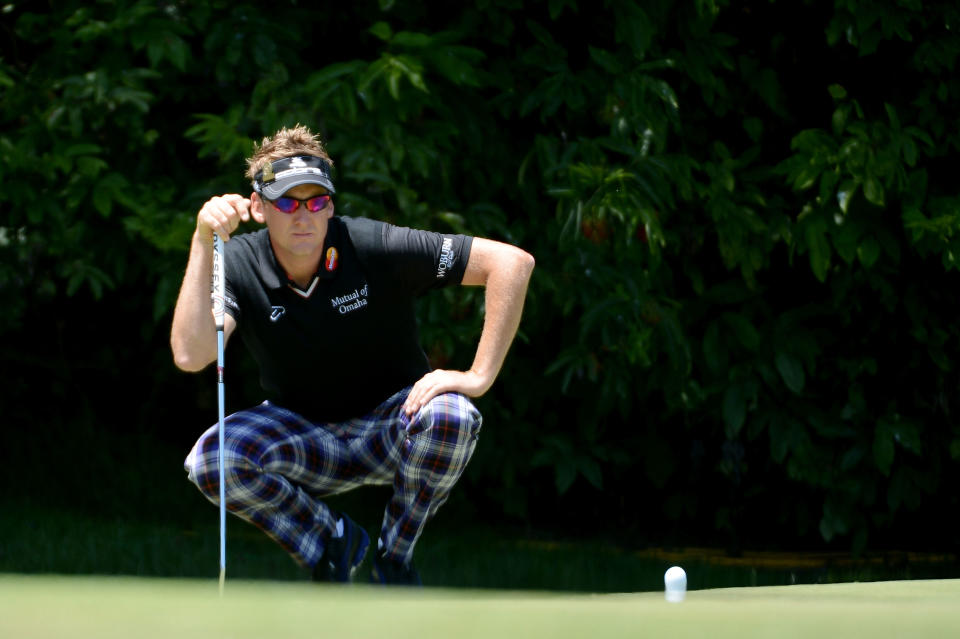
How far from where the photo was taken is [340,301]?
4293 mm

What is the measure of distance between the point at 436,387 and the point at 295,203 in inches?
26.4

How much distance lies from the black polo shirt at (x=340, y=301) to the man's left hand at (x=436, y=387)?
0.75 ft

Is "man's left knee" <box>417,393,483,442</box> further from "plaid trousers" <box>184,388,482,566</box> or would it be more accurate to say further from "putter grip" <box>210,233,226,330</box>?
"putter grip" <box>210,233,226,330</box>

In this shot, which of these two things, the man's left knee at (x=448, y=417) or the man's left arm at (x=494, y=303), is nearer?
the man's left knee at (x=448, y=417)

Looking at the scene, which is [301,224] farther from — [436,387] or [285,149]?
[436,387]

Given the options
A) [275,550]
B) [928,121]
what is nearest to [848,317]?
[928,121]

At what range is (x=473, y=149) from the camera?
5.71 meters

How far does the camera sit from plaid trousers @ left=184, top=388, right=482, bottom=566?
4180 mm

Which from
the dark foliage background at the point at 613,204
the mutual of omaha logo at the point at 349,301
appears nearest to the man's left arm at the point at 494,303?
the mutual of omaha logo at the point at 349,301

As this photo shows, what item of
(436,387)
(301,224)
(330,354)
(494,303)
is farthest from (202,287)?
(494,303)

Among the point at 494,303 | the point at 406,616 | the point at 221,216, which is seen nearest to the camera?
the point at 406,616

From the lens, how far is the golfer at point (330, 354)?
418 centimetres

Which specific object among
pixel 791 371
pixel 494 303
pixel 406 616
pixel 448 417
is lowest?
pixel 406 616

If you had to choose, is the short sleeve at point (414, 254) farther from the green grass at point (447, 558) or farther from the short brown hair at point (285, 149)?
the green grass at point (447, 558)
